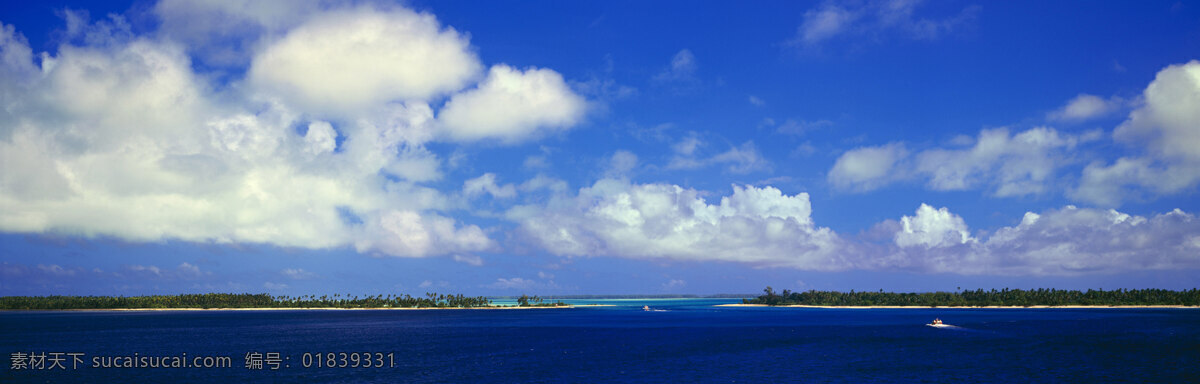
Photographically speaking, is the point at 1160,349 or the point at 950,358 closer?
the point at 950,358

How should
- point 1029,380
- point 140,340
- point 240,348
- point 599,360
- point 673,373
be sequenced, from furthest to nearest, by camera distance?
point 140,340
point 240,348
point 599,360
point 673,373
point 1029,380

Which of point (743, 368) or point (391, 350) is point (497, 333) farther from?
point (743, 368)

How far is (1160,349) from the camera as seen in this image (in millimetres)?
104438

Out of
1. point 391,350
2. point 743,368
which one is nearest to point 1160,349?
point 743,368

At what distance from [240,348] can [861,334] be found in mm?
116133

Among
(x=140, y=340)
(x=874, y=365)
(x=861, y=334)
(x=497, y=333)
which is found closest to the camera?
(x=874, y=365)

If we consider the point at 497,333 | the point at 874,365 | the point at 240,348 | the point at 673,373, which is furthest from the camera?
the point at 497,333

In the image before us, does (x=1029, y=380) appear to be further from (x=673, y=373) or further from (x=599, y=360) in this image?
(x=599, y=360)

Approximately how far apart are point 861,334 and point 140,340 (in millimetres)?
140525

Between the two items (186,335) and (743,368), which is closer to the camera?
(743,368)

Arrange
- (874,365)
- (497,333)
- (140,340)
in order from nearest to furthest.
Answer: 1. (874,365)
2. (140,340)
3. (497,333)

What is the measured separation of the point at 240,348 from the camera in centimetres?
11238

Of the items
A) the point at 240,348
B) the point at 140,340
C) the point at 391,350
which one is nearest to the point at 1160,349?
the point at 391,350

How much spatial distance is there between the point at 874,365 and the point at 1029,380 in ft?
56.7
